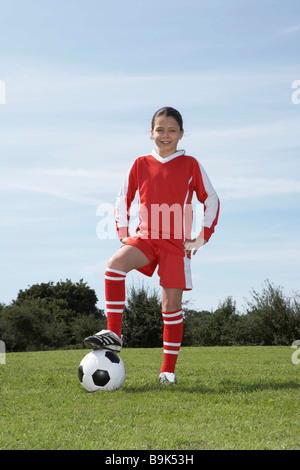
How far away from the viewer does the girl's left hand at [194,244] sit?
5.35 metres

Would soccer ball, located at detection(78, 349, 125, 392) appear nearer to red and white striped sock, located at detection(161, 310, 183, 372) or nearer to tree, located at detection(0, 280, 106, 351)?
red and white striped sock, located at detection(161, 310, 183, 372)

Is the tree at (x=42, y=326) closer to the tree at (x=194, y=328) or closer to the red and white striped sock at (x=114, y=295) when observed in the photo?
the tree at (x=194, y=328)

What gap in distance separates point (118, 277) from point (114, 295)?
20 centimetres

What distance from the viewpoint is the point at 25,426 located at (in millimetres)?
3467

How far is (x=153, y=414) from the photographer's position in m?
3.73

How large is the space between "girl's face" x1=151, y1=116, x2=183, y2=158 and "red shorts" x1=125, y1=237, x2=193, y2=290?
1076 millimetres

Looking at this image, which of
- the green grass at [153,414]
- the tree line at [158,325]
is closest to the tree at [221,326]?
the tree line at [158,325]

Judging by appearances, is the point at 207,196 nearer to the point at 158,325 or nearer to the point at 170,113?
the point at 170,113

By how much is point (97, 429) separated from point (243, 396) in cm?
179

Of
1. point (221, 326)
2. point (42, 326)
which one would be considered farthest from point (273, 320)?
point (42, 326)

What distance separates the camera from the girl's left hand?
17.6 ft

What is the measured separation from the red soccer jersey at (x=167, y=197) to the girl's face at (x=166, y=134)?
0.29ft

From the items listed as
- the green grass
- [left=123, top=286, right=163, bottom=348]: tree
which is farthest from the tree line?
the green grass
